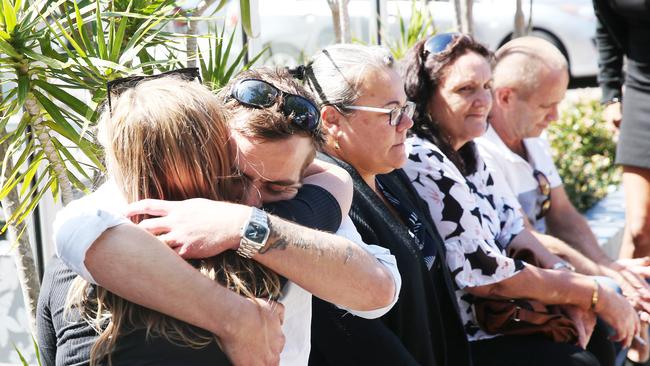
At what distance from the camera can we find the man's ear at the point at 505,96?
407 cm

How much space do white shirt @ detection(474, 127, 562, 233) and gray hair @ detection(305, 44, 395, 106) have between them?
45.1 inches

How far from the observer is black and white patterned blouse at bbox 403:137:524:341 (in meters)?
3.12

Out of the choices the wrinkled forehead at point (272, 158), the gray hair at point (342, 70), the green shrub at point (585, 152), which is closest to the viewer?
the wrinkled forehead at point (272, 158)

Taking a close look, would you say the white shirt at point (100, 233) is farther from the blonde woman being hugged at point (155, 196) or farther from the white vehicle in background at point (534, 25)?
the white vehicle in background at point (534, 25)

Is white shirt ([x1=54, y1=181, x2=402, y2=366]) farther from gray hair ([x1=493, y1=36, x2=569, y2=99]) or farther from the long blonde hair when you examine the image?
gray hair ([x1=493, y1=36, x2=569, y2=99])

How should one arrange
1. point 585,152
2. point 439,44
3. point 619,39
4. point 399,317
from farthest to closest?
point 585,152 < point 619,39 < point 439,44 < point 399,317

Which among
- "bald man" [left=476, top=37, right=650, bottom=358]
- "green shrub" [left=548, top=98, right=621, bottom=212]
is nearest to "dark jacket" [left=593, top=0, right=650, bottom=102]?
"bald man" [left=476, top=37, right=650, bottom=358]

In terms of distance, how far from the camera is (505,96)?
4082mm

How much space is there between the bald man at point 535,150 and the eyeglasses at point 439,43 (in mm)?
633

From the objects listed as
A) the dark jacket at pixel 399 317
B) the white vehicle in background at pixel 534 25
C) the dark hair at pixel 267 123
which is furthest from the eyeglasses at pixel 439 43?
the white vehicle in background at pixel 534 25

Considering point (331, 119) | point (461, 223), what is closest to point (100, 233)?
point (331, 119)

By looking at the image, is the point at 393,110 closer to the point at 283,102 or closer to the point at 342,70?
the point at 342,70

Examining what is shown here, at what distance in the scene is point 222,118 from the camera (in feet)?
5.90

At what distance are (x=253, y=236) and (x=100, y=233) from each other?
0.95 feet
